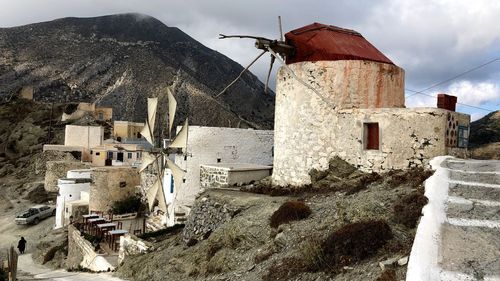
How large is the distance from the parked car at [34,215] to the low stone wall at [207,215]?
83.4ft

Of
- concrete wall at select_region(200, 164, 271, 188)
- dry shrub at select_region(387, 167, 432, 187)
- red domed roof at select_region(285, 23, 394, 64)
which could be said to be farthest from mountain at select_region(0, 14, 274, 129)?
dry shrub at select_region(387, 167, 432, 187)

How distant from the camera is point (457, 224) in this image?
7.04m

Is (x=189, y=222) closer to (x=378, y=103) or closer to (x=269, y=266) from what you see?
(x=269, y=266)

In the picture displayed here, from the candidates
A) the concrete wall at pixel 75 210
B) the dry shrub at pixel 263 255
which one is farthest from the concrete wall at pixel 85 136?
the dry shrub at pixel 263 255

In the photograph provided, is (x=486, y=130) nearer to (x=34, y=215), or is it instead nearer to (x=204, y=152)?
(x=204, y=152)

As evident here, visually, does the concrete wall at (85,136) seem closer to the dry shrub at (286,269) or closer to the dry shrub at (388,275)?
the dry shrub at (286,269)

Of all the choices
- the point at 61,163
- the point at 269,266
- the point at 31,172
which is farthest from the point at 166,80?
the point at 269,266

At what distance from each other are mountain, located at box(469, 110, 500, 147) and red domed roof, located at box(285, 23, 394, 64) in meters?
14.7

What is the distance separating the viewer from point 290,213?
1143 cm

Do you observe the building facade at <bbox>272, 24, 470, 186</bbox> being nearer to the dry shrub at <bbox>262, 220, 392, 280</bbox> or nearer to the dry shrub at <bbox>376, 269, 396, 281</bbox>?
the dry shrub at <bbox>262, 220, 392, 280</bbox>

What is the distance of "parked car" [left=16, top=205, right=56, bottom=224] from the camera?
3500 centimetres

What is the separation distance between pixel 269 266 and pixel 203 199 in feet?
24.0

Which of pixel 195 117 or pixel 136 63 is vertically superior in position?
pixel 136 63

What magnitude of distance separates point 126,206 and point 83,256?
9216 millimetres
